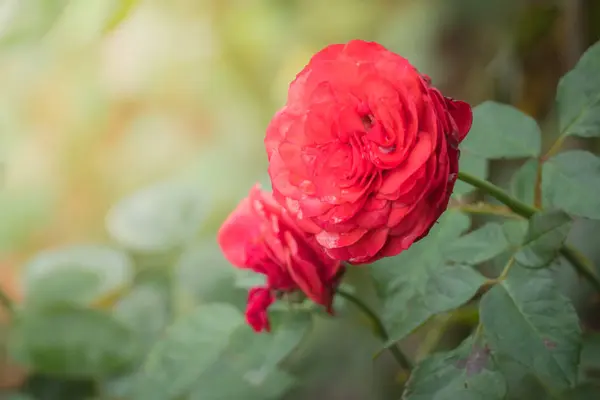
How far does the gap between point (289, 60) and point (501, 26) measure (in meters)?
0.34

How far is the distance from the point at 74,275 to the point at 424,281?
1.62ft

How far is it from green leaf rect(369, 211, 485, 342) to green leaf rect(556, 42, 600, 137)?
11 centimetres

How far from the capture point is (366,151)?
0.39m

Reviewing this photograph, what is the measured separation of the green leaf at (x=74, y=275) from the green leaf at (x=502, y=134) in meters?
0.49

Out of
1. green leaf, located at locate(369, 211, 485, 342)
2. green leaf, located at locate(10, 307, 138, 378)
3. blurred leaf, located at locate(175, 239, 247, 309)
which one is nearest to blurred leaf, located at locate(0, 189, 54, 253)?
green leaf, located at locate(10, 307, 138, 378)

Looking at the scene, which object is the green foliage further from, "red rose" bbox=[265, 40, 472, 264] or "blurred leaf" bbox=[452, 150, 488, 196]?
"red rose" bbox=[265, 40, 472, 264]

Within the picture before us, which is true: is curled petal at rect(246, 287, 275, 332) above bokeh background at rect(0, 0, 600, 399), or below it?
below

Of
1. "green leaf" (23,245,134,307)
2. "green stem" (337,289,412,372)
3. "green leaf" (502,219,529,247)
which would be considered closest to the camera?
"green leaf" (502,219,529,247)

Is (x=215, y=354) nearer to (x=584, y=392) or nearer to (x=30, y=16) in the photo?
(x=584, y=392)

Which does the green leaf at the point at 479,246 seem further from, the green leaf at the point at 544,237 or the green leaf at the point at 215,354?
the green leaf at the point at 215,354

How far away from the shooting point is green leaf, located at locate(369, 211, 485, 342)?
1.51 feet

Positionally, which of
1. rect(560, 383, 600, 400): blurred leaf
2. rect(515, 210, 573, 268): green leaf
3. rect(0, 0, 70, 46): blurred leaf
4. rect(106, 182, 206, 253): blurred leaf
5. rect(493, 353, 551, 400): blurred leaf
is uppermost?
rect(0, 0, 70, 46): blurred leaf

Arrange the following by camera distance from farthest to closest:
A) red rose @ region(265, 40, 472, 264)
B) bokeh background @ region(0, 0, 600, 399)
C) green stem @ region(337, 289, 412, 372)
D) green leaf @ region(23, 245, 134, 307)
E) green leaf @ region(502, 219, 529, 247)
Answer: bokeh background @ region(0, 0, 600, 399) → green leaf @ region(23, 245, 134, 307) → green stem @ region(337, 289, 412, 372) → green leaf @ region(502, 219, 529, 247) → red rose @ region(265, 40, 472, 264)

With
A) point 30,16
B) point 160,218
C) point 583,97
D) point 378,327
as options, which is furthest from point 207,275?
point 583,97
